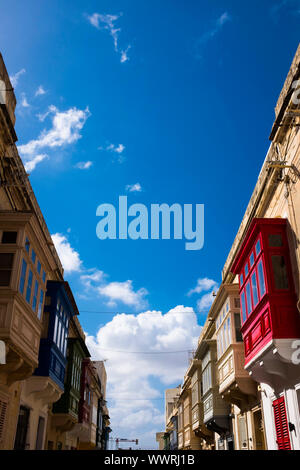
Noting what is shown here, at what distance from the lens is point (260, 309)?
1221 centimetres

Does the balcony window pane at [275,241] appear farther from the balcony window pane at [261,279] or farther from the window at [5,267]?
the window at [5,267]

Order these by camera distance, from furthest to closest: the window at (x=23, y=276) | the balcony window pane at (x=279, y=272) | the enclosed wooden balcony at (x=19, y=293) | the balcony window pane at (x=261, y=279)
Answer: the window at (x=23, y=276)
the balcony window pane at (x=261, y=279)
the balcony window pane at (x=279, y=272)
the enclosed wooden balcony at (x=19, y=293)

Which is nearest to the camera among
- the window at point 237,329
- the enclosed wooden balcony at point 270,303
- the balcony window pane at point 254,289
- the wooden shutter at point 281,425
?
the enclosed wooden balcony at point 270,303

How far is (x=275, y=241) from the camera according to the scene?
12.3 m

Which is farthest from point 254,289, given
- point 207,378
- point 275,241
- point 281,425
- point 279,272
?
point 207,378

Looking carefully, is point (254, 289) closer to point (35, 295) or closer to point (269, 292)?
point (269, 292)

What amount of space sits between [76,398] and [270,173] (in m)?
15.8

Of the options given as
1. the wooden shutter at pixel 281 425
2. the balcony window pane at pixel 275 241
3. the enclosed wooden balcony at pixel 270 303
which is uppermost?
the balcony window pane at pixel 275 241

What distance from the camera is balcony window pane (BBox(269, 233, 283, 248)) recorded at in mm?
12250

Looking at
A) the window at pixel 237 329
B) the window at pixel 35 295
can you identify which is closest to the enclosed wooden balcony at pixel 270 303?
the window at pixel 237 329

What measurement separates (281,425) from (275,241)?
5051 mm

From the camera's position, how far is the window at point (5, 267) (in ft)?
39.0

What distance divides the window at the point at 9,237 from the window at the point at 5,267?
38 centimetres

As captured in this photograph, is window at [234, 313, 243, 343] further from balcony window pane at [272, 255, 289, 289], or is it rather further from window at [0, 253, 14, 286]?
window at [0, 253, 14, 286]
